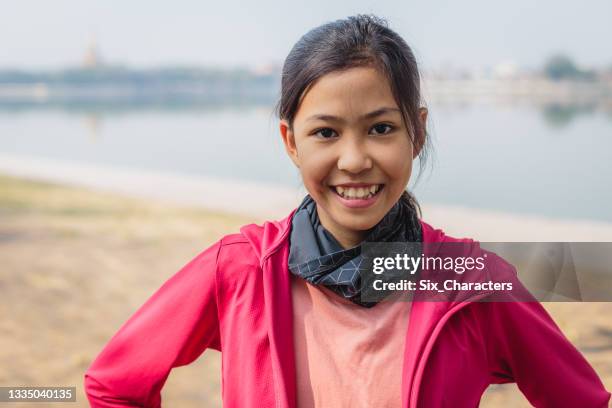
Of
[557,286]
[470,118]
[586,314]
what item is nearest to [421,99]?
[557,286]

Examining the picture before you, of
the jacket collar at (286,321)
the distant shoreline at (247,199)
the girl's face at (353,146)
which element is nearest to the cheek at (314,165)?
the girl's face at (353,146)

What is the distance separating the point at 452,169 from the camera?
577 inches

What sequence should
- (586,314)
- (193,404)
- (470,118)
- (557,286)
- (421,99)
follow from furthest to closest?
1. (470,118)
2. (586,314)
3. (193,404)
4. (557,286)
5. (421,99)

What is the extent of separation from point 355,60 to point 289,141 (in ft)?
0.61

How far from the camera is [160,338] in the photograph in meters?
1.32

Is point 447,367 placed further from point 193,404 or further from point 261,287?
point 193,404

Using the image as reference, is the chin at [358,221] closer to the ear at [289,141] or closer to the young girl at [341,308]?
the young girl at [341,308]

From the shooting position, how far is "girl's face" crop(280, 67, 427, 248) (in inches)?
47.9

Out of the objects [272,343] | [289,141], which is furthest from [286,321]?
[289,141]

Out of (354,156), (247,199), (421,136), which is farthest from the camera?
(247,199)

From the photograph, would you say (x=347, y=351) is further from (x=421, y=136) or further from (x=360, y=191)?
(x=421, y=136)

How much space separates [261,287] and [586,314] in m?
3.03

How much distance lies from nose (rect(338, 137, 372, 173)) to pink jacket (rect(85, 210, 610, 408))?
18 cm

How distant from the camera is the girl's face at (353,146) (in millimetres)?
1218
